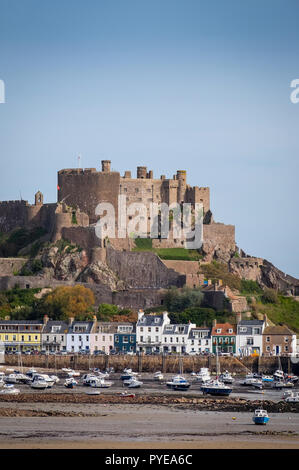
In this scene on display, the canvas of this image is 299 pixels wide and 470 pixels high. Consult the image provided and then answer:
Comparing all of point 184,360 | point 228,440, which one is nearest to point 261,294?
point 184,360

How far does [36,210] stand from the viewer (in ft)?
342

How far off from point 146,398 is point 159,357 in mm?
22516

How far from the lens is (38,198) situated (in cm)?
10512

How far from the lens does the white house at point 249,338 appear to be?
90000mm

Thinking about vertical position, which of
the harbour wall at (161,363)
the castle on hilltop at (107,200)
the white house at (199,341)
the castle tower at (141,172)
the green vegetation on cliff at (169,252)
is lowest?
the harbour wall at (161,363)

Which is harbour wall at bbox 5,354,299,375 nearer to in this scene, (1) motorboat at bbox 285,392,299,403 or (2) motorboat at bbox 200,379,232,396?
(2) motorboat at bbox 200,379,232,396

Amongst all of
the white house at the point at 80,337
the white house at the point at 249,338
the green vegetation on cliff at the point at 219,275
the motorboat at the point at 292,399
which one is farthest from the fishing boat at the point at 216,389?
the green vegetation on cliff at the point at 219,275

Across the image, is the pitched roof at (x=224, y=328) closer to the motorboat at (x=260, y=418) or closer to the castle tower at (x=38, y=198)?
the castle tower at (x=38, y=198)

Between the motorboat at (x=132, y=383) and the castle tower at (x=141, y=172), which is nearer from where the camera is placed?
the motorboat at (x=132, y=383)

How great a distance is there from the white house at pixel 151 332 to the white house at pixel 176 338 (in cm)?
36

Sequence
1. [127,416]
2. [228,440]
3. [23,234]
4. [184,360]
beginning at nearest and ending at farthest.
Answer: [228,440] → [127,416] → [184,360] → [23,234]

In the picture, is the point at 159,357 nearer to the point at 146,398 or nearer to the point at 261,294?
the point at 261,294

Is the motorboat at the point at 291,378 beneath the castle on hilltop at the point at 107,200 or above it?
beneath
